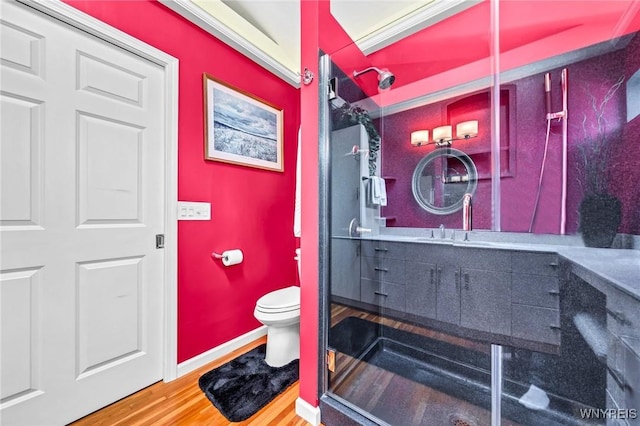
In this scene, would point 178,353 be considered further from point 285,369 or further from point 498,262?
point 498,262

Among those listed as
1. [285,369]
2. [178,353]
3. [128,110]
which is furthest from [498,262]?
[128,110]

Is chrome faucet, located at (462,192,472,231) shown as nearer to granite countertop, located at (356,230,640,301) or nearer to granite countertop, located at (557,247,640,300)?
granite countertop, located at (356,230,640,301)

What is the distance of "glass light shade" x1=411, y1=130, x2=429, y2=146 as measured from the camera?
202cm

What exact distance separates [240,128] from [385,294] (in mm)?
1773

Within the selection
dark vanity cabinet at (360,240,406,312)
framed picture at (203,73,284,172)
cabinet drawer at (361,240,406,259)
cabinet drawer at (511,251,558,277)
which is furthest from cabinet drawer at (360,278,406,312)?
framed picture at (203,73,284,172)

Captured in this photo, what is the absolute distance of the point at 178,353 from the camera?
1.56 m

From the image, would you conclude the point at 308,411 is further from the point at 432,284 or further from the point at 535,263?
the point at 535,263

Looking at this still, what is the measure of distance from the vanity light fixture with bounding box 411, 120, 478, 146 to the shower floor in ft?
4.94

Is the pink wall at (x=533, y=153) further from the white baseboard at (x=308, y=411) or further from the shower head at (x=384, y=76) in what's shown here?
the white baseboard at (x=308, y=411)

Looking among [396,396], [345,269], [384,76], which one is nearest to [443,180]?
[384,76]

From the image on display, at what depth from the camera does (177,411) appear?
128 centimetres

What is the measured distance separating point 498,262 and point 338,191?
1109 millimetres

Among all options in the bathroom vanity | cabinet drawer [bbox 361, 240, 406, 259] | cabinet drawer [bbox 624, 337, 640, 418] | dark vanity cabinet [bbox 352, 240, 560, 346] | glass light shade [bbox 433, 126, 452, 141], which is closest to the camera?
cabinet drawer [bbox 624, 337, 640, 418]

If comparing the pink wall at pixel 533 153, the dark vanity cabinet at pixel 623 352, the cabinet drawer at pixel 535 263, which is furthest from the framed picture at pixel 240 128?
the dark vanity cabinet at pixel 623 352
